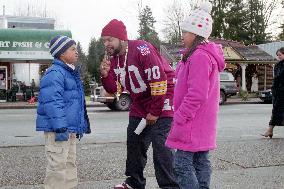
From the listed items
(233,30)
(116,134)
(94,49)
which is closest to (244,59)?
(233,30)

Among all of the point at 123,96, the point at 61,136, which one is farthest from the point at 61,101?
the point at 123,96

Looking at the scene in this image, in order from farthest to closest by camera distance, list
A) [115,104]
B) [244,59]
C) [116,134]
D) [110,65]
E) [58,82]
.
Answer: [244,59], [115,104], [116,134], [110,65], [58,82]

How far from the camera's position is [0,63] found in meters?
31.7

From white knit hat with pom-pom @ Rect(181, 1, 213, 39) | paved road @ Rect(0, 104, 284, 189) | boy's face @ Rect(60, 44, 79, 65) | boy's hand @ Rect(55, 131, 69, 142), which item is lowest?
paved road @ Rect(0, 104, 284, 189)

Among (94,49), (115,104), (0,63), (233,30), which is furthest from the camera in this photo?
(94,49)

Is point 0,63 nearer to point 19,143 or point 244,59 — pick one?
point 244,59

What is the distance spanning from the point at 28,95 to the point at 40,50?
9.63ft

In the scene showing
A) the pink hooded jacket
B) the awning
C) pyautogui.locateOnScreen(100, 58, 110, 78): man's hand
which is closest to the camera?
the pink hooded jacket

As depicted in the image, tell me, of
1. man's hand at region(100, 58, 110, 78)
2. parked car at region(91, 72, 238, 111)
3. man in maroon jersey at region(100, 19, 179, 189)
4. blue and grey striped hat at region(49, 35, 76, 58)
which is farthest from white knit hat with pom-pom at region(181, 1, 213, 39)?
parked car at region(91, 72, 238, 111)

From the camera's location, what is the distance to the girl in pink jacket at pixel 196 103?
400cm

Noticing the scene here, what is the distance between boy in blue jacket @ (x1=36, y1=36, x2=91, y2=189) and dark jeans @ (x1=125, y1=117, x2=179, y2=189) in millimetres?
524

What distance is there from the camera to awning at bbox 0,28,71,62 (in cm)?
3016

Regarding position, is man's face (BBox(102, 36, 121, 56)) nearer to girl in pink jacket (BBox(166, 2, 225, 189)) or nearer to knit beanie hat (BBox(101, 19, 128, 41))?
knit beanie hat (BBox(101, 19, 128, 41))

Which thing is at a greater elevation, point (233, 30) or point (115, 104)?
point (233, 30)
